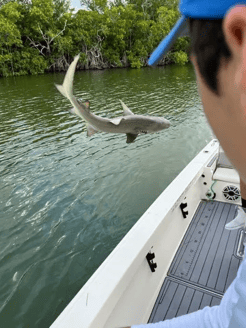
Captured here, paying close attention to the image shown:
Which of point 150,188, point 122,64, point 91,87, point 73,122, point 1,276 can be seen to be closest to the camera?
point 1,276

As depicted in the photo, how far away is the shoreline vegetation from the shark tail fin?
31.4 m

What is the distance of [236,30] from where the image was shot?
1.15 ft

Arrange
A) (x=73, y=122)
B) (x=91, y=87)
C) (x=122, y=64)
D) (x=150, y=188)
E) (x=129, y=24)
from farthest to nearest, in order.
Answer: (x=122, y=64) → (x=129, y=24) → (x=91, y=87) → (x=73, y=122) → (x=150, y=188)

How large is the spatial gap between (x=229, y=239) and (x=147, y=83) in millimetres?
21399

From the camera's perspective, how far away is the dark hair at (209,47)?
38cm

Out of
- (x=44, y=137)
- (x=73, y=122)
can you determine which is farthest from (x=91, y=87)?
(x=44, y=137)

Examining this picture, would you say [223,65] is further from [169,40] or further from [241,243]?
[241,243]

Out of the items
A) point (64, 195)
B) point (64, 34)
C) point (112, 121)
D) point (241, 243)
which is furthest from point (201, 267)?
point (64, 34)

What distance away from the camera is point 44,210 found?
20.6 feet

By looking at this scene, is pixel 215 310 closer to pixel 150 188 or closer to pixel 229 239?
pixel 229 239

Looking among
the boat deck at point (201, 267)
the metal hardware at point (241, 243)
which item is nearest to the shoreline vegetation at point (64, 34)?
the boat deck at point (201, 267)

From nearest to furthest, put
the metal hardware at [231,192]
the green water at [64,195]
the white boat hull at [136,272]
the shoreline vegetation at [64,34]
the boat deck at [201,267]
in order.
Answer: the white boat hull at [136,272], the boat deck at [201,267], the green water at [64,195], the metal hardware at [231,192], the shoreline vegetation at [64,34]

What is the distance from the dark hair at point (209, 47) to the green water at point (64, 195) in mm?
1038

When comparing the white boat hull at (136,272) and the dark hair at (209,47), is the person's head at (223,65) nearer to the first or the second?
the dark hair at (209,47)
